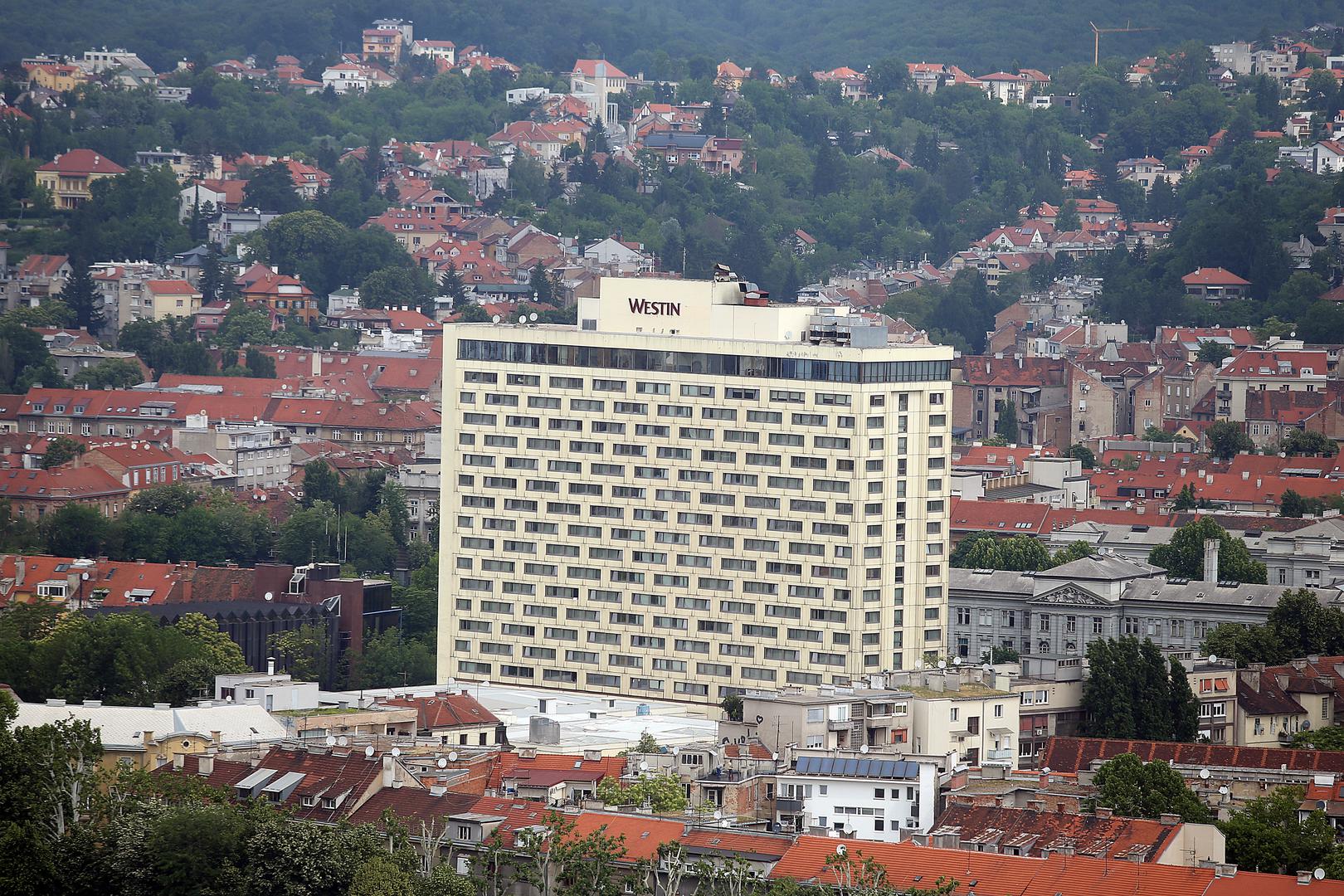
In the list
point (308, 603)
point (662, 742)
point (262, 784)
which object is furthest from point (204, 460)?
point (262, 784)

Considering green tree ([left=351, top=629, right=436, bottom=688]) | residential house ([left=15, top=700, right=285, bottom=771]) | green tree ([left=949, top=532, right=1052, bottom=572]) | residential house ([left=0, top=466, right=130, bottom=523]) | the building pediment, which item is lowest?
green tree ([left=351, top=629, right=436, bottom=688])

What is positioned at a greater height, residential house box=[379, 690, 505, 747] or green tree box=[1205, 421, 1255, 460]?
green tree box=[1205, 421, 1255, 460]

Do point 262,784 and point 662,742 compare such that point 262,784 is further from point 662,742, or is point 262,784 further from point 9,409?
point 9,409

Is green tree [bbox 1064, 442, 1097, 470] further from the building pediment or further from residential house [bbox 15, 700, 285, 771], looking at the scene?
residential house [bbox 15, 700, 285, 771]

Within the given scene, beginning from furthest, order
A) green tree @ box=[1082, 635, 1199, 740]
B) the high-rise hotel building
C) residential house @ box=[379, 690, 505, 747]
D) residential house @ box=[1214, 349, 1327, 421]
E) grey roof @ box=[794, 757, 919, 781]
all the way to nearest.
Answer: residential house @ box=[1214, 349, 1327, 421] → the high-rise hotel building → green tree @ box=[1082, 635, 1199, 740] → residential house @ box=[379, 690, 505, 747] → grey roof @ box=[794, 757, 919, 781]

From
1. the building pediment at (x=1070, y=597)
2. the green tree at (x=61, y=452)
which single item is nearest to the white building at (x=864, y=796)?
the building pediment at (x=1070, y=597)

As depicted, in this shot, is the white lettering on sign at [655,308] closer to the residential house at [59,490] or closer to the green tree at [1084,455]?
the residential house at [59,490]

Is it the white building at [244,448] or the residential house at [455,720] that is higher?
the white building at [244,448]

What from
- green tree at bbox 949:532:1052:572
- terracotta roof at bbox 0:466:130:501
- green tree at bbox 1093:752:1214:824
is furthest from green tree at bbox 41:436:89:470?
green tree at bbox 1093:752:1214:824
